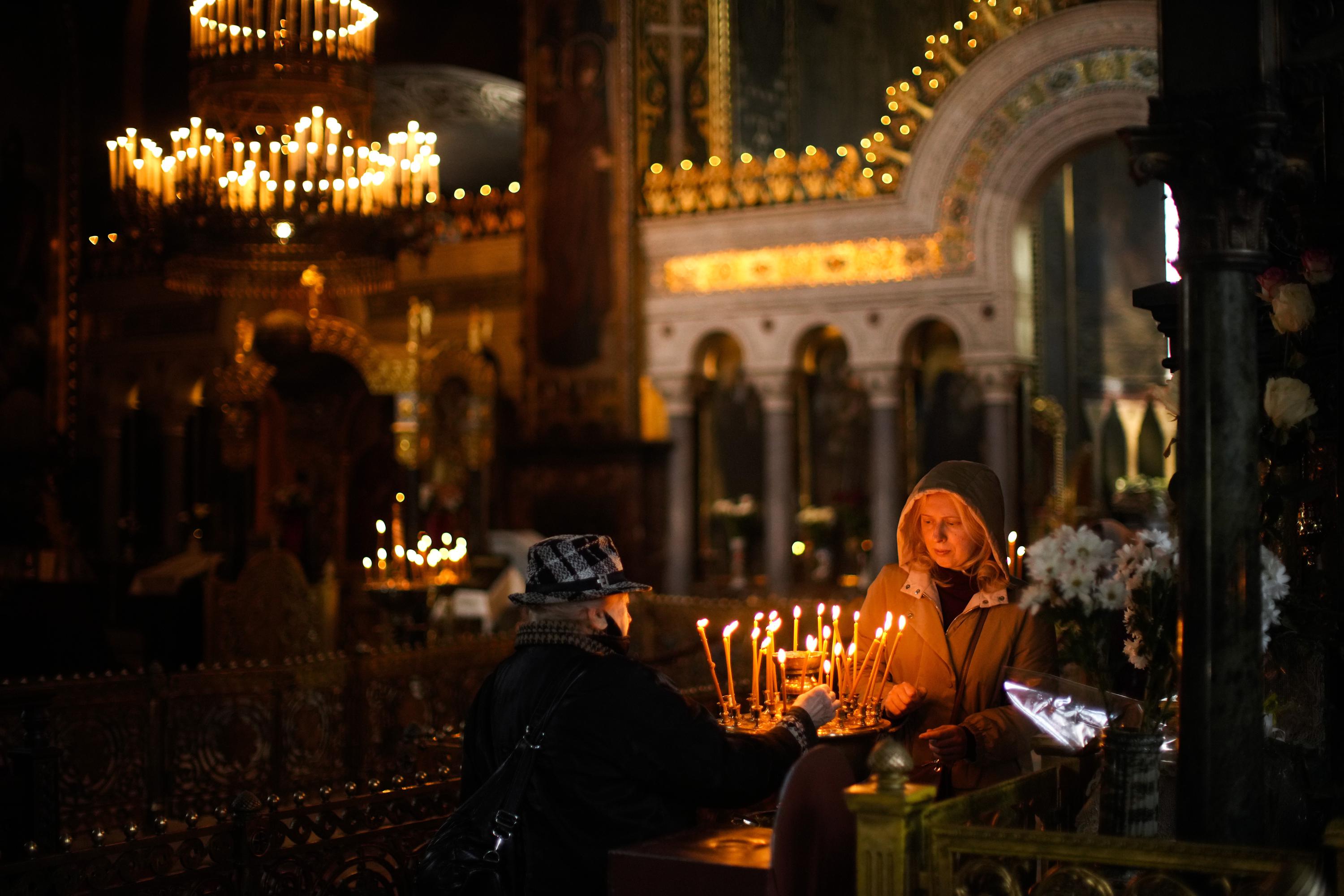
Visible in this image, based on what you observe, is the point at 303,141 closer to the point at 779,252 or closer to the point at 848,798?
the point at 779,252

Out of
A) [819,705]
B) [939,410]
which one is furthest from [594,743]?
[939,410]

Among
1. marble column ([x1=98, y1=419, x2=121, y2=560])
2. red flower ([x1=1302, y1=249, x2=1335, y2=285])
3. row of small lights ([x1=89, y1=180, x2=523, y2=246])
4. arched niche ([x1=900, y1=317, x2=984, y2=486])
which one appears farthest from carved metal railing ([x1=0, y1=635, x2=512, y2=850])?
marble column ([x1=98, y1=419, x2=121, y2=560])

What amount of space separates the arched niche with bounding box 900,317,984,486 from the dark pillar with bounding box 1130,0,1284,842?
926cm

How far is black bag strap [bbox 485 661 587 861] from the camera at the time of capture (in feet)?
10.6

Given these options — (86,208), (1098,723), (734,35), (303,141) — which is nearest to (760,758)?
(1098,723)

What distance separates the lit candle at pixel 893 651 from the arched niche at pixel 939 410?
8.47 m

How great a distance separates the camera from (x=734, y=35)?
13.2 m

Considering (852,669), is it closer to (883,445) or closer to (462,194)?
(883,445)

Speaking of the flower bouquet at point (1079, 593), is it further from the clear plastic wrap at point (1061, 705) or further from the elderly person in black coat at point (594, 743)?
the elderly person in black coat at point (594, 743)

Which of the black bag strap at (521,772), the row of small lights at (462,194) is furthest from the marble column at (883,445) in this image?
the black bag strap at (521,772)

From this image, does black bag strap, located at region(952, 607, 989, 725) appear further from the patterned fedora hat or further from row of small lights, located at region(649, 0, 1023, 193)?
row of small lights, located at region(649, 0, 1023, 193)

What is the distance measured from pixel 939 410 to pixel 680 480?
A: 7.58 ft

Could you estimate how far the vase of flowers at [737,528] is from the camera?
12820 mm

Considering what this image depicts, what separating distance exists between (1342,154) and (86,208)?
15.8m
